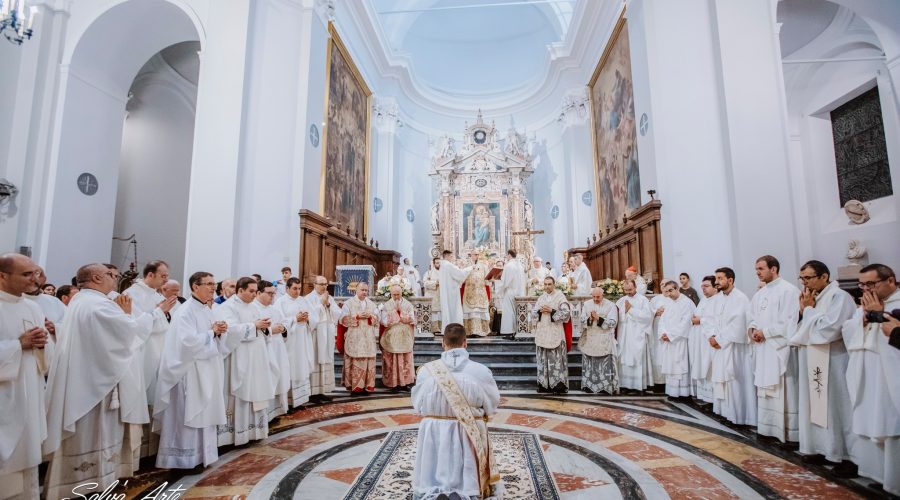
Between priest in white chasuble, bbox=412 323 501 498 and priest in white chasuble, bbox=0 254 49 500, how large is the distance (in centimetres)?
231

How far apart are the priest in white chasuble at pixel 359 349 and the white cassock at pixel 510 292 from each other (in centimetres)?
348

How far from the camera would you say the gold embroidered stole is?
280cm

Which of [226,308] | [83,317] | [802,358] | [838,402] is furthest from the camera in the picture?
[226,308]

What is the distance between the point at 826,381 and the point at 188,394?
17.0 feet

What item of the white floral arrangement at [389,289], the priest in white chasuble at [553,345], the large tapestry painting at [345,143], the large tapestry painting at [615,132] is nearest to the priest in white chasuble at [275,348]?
the white floral arrangement at [389,289]

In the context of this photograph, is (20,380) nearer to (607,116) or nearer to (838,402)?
(838,402)

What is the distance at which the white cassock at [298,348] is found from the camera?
5.74m

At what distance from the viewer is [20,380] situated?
2.68m

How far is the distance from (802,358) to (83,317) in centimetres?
575

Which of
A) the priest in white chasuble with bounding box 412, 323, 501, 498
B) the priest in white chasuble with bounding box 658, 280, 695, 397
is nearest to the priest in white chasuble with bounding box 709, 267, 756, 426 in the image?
the priest in white chasuble with bounding box 658, 280, 695, 397

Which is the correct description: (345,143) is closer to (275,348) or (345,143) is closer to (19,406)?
(275,348)

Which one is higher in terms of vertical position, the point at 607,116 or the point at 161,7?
the point at 161,7

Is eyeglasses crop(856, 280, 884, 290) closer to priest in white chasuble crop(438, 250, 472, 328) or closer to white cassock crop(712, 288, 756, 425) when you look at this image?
white cassock crop(712, 288, 756, 425)

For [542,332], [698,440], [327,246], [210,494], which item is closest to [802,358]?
[698,440]
